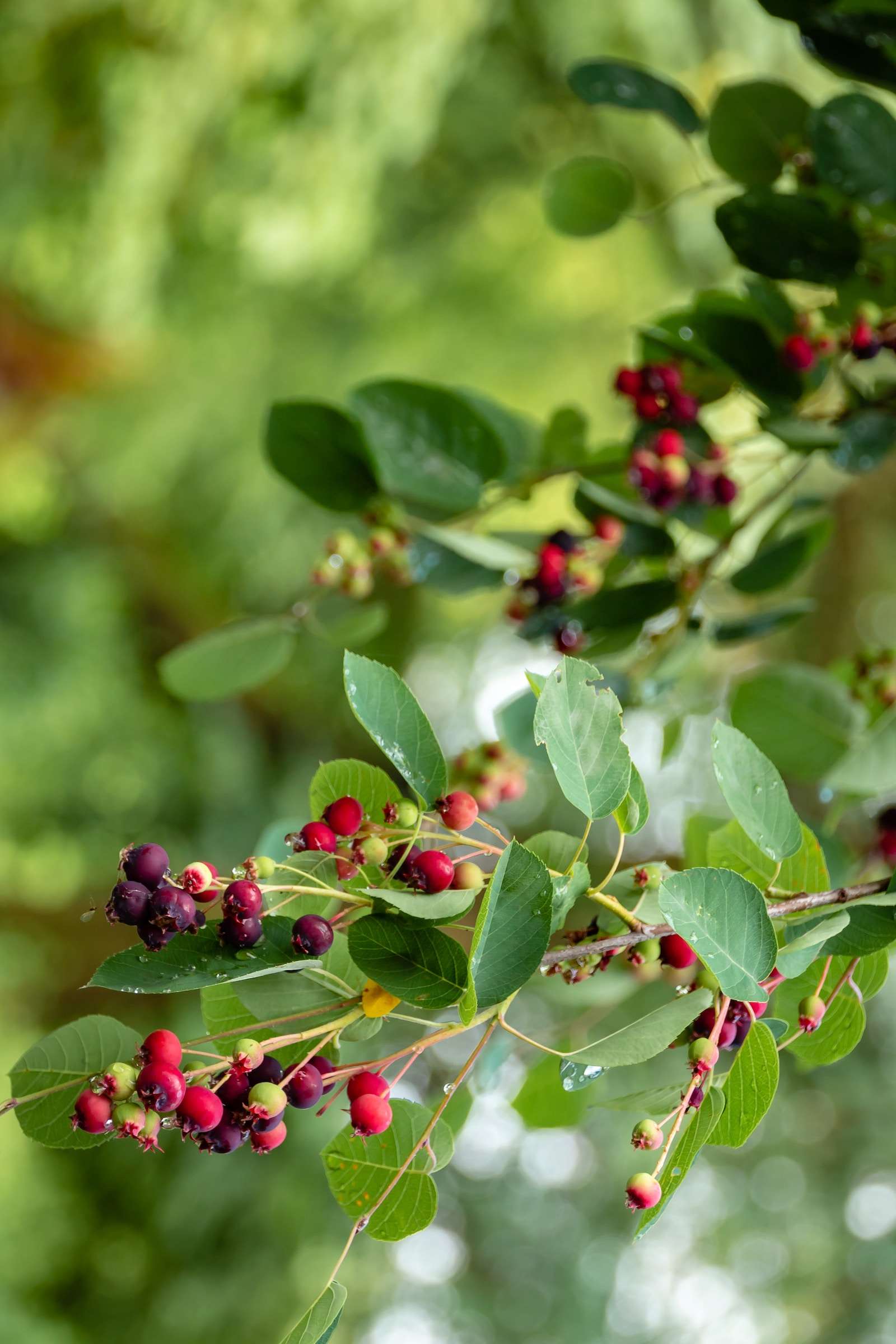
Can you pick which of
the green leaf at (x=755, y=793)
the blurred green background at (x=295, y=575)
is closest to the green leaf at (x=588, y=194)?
the green leaf at (x=755, y=793)

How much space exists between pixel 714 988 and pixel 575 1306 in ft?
5.78

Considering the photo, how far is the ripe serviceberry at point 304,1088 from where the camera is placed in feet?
0.71

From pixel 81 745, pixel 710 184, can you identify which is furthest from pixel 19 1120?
pixel 81 745

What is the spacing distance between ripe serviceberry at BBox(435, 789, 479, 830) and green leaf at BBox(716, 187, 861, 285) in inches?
10.5

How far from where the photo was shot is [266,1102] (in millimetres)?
203

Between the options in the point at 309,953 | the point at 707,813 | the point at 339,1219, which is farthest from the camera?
the point at 339,1219

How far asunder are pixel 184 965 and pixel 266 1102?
0.03 m

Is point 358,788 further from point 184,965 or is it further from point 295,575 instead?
point 295,575

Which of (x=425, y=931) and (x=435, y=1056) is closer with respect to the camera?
(x=425, y=931)

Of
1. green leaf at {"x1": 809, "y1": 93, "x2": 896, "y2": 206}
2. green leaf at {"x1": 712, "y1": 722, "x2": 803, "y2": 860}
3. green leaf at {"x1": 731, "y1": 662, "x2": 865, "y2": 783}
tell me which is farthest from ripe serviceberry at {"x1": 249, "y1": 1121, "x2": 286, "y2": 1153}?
green leaf at {"x1": 809, "y1": 93, "x2": 896, "y2": 206}

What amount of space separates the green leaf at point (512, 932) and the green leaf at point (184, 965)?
0.04 m

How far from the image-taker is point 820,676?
42 centimetres

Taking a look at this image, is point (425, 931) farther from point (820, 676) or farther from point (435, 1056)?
point (435, 1056)

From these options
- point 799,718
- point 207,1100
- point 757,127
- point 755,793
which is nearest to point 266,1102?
point 207,1100
